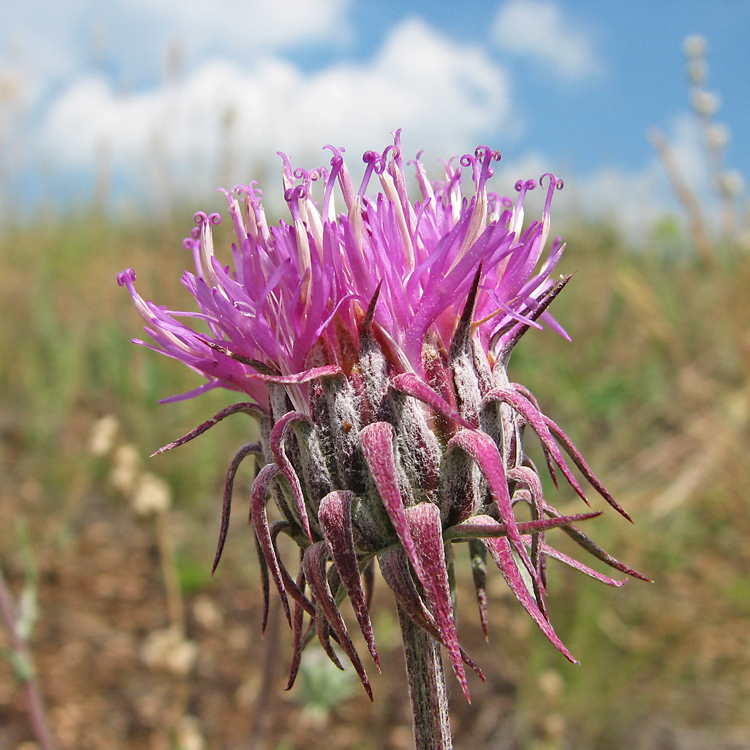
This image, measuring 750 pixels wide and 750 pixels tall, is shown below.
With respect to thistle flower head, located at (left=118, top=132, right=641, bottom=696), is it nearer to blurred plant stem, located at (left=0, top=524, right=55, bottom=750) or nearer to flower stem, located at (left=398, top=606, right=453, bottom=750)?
flower stem, located at (left=398, top=606, right=453, bottom=750)

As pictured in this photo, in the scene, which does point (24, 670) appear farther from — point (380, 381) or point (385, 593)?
point (385, 593)

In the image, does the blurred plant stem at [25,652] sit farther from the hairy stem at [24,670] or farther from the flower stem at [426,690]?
the flower stem at [426,690]

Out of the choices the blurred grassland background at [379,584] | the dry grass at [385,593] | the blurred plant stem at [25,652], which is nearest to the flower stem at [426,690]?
the blurred grassland background at [379,584]

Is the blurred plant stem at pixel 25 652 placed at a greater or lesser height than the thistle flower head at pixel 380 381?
lesser

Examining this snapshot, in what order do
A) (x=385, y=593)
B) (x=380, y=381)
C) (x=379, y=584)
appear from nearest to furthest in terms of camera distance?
1. (x=380, y=381)
2. (x=379, y=584)
3. (x=385, y=593)

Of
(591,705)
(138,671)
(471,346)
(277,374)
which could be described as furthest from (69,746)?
(471,346)

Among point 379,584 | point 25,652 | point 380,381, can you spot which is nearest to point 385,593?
point 379,584
